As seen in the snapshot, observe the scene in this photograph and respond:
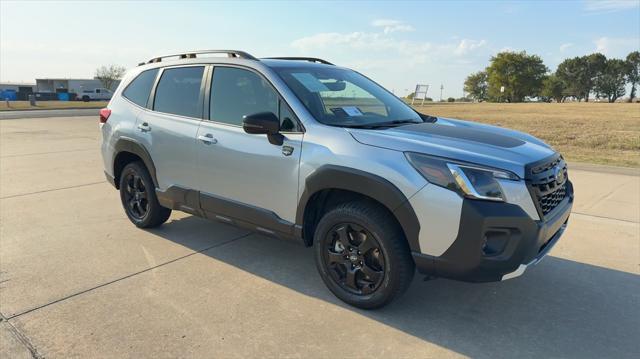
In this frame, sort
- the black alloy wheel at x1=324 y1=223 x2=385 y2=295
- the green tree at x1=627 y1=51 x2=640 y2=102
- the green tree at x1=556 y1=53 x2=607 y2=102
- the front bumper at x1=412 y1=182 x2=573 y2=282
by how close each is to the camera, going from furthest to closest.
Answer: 1. the green tree at x1=627 y1=51 x2=640 y2=102
2. the green tree at x1=556 y1=53 x2=607 y2=102
3. the black alloy wheel at x1=324 y1=223 x2=385 y2=295
4. the front bumper at x1=412 y1=182 x2=573 y2=282

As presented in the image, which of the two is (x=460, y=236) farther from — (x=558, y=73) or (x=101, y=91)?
(x=558, y=73)

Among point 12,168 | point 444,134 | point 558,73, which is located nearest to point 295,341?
point 444,134

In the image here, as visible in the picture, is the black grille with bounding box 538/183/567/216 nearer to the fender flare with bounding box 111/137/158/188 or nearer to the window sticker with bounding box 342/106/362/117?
the window sticker with bounding box 342/106/362/117

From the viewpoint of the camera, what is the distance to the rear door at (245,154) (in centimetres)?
362

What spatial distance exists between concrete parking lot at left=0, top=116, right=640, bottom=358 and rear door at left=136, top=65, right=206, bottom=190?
2.61 feet

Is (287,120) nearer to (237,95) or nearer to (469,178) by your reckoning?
(237,95)

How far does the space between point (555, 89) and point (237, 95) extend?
128258 mm

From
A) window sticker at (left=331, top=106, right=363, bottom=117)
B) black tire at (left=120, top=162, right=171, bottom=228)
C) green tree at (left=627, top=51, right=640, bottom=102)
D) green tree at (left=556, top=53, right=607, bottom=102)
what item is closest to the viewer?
window sticker at (left=331, top=106, right=363, bottom=117)

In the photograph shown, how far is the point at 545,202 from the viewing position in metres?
3.12

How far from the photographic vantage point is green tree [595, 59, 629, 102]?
117 metres

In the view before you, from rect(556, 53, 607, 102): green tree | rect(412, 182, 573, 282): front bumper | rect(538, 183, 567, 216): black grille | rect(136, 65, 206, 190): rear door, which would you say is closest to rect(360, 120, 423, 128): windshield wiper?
rect(412, 182, 573, 282): front bumper

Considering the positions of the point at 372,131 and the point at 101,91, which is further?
the point at 101,91

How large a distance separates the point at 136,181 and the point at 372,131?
9.80 ft

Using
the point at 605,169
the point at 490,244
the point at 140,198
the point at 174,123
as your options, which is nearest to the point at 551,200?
the point at 490,244
